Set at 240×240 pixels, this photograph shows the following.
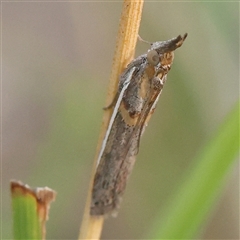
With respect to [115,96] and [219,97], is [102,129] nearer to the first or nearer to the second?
[115,96]

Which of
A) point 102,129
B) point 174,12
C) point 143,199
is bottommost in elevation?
point 143,199

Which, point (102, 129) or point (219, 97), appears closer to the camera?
point (102, 129)

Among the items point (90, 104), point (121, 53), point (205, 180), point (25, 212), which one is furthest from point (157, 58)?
point (90, 104)

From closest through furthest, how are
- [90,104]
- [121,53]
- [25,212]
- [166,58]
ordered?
1. [25,212]
2. [121,53]
3. [166,58]
4. [90,104]

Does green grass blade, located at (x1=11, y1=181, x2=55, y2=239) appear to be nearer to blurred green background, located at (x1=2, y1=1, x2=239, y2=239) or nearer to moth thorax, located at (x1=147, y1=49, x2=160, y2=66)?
moth thorax, located at (x1=147, y1=49, x2=160, y2=66)

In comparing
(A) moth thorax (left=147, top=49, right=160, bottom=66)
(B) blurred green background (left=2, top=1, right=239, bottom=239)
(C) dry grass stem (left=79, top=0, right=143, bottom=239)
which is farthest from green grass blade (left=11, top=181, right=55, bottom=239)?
(B) blurred green background (left=2, top=1, right=239, bottom=239)

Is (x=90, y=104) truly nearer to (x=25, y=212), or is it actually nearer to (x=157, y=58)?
(x=157, y=58)

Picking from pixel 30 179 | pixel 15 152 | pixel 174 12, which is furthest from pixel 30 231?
pixel 15 152

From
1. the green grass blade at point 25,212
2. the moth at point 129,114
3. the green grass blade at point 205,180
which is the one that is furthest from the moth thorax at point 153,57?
the green grass blade at point 25,212
